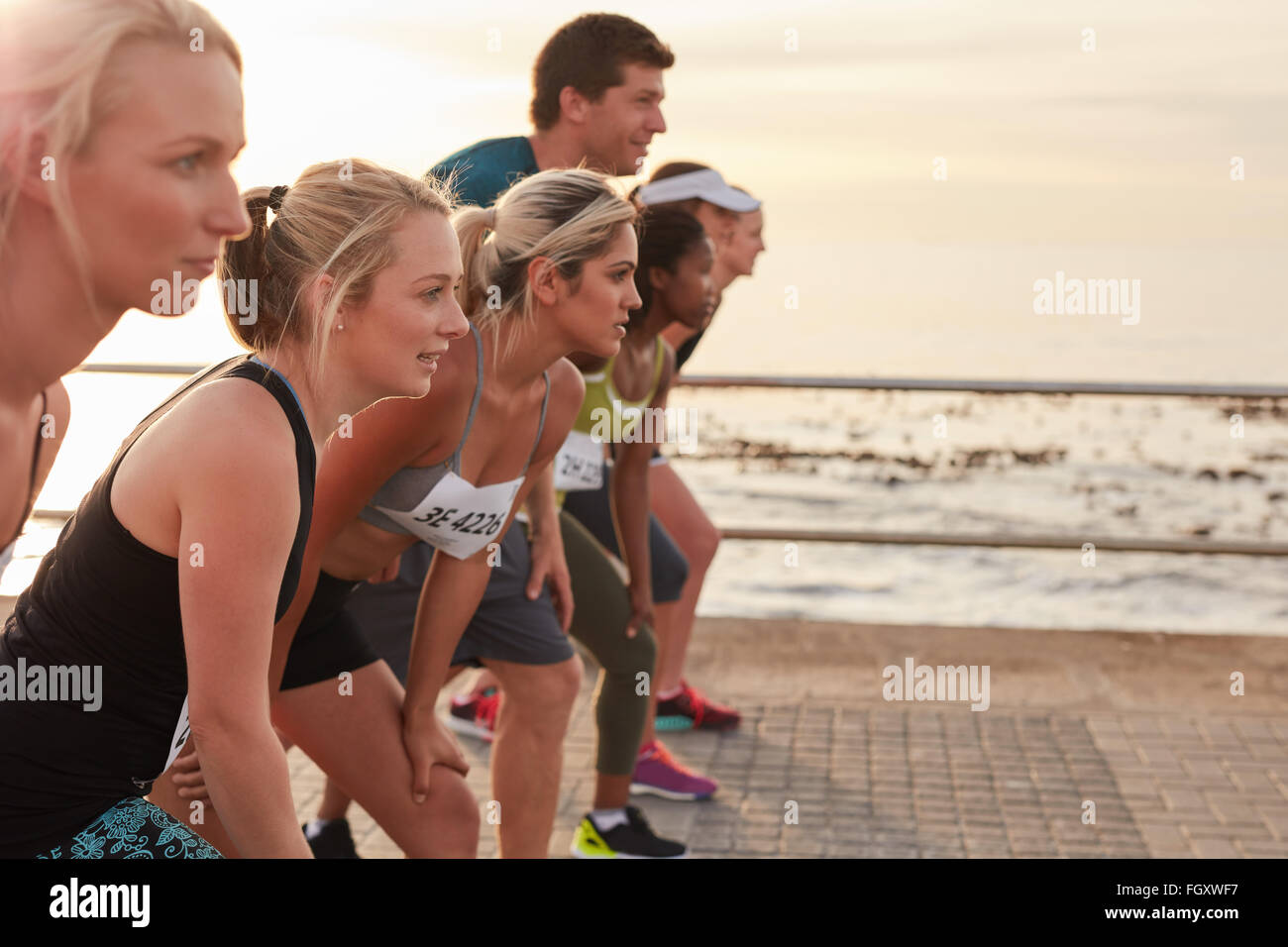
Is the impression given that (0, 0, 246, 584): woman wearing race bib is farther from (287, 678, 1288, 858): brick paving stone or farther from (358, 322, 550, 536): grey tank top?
(287, 678, 1288, 858): brick paving stone

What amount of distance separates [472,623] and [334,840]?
1.05m

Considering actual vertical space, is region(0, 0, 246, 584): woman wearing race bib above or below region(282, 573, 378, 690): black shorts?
above

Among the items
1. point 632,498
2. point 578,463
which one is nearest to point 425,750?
point 578,463

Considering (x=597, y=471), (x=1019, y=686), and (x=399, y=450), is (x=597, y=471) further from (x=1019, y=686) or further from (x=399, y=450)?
(x=1019, y=686)

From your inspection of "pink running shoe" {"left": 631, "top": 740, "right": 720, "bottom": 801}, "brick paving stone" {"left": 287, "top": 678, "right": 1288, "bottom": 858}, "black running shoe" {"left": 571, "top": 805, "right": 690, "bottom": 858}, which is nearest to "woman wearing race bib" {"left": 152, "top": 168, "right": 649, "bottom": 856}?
"black running shoe" {"left": 571, "top": 805, "right": 690, "bottom": 858}

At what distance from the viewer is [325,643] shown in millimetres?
2963

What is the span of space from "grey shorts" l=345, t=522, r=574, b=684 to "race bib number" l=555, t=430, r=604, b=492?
0.71 m

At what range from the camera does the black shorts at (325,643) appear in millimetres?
2918

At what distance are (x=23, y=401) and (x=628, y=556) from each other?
3239 mm

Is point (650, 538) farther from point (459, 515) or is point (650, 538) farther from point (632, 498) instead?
point (459, 515)

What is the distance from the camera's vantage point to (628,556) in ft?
15.0

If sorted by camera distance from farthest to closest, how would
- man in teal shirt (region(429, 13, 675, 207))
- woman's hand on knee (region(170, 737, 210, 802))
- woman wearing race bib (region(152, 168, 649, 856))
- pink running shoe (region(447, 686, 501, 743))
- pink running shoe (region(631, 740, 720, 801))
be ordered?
pink running shoe (region(447, 686, 501, 743)) < pink running shoe (region(631, 740, 720, 801)) < man in teal shirt (region(429, 13, 675, 207)) < woman wearing race bib (region(152, 168, 649, 856)) < woman's hand on knee (region(170, 737, 210, 802))

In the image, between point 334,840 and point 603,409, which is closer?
point 334,840

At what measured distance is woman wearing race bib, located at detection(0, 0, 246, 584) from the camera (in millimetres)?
1287
